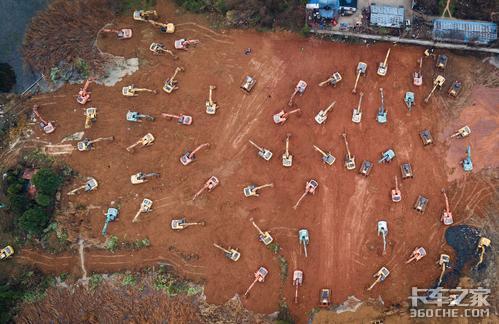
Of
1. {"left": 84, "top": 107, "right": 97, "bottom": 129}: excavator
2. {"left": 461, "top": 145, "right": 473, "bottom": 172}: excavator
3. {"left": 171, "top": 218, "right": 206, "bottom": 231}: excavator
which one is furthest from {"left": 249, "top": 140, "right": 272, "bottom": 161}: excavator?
{"left": 461, "top": 145, "right": 473, "bottom": 172}: excavator

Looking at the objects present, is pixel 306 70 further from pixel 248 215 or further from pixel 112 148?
pixel 112 148

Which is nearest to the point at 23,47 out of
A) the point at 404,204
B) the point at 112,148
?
the point at 112,148

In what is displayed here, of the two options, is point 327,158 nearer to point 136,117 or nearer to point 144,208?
point 144,208

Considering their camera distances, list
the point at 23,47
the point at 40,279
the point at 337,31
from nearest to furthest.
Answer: the point at 40,279
the point at 337,31
the point at 23,47

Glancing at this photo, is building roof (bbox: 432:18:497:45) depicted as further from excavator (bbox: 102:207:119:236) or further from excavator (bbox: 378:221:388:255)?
excavator (bbox: 102:207:119:236)

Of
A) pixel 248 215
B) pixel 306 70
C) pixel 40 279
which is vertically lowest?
pixel 40 279
